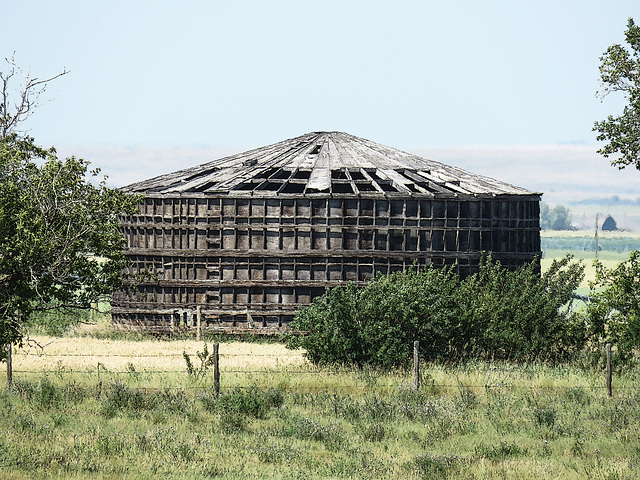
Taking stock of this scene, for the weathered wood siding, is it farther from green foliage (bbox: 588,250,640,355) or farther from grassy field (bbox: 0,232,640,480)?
green foliage (bbox: 588,250,640,355)

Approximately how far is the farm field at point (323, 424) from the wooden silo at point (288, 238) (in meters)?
12.9

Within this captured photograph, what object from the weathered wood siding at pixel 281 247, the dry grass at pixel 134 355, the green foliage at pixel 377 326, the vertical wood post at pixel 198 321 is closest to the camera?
the green foliage at pixel 377 326

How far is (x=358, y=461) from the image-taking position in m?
18.5

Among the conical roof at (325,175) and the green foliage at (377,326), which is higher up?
the conical roof at (325,175)

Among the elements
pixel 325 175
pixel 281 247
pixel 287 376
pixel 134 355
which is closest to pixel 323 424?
pixel 287 376

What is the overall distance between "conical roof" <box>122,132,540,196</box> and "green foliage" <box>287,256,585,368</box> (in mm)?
11605

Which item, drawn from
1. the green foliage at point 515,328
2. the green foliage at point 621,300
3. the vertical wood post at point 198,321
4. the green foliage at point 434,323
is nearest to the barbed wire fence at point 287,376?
the green foliage at point 434,323

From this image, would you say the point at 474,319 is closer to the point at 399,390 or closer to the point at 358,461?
the point at 399,390

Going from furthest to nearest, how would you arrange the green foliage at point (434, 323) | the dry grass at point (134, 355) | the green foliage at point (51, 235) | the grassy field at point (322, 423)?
1. the dry grass at point (134, 355)
2. the green foliage at point (434, 323)
3. the green foliage at point (51, 235)
4. the grassy field at point (322, 423)

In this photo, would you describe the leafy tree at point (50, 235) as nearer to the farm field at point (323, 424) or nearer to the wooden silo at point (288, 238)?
the farm field at point (323, 424)

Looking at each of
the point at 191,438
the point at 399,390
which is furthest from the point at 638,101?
the point at 191,438

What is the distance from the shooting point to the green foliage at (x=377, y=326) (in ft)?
94.1

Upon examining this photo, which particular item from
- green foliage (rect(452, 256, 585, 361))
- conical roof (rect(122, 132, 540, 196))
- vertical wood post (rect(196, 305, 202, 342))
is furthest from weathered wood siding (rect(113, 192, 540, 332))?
green foliage (rect(452, 256, 585, 361))

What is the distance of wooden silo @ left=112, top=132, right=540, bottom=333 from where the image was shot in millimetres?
42562
